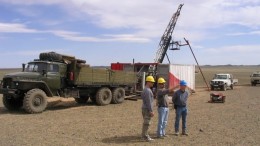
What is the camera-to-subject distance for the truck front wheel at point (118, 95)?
21219 mm

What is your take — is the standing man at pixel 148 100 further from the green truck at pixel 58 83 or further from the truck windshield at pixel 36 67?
the truck windshield at pixel 36 67

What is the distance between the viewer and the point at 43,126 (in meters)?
12.9

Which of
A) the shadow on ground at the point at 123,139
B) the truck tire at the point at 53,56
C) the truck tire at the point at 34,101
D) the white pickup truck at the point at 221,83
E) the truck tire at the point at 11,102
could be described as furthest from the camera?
the white pickup truck at the point at 221,83

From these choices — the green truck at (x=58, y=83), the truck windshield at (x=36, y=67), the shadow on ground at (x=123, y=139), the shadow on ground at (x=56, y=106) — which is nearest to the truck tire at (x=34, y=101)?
the green truck at (x=58, y=83)

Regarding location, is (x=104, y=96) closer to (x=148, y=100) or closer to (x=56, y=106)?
(x=56, y=106)

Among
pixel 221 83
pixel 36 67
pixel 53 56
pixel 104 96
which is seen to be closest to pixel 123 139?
pixel 36 67

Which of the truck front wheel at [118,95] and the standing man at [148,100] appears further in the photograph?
the truck front wheel at [118,95]

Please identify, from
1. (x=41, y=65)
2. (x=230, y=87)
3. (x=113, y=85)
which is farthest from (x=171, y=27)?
(x=41, y=65)

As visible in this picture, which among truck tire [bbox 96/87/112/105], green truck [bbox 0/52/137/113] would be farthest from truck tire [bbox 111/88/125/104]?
truck tire [bbox 96/87/112/105]

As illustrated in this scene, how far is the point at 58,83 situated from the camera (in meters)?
18.1

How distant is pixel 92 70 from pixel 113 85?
6.74 feet

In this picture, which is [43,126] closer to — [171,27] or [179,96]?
[179,96]

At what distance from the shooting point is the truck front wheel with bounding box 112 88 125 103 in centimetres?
2122

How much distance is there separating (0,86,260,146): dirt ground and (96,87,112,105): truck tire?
2.09m
